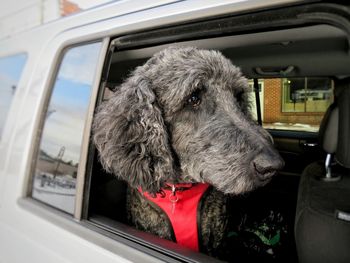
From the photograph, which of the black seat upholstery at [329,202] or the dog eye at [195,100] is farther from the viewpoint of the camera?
the dog eye at [195,100]

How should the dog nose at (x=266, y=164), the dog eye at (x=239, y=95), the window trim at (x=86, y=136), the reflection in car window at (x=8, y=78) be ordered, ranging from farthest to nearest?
the reflection in car window at (x=8, y=78)
the dog eye at (x=239, y=95)
the window trim at (x=86, y=136)
the dog nose at (x=266, y=164)

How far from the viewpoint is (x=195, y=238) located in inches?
85.2

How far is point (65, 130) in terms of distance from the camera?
7.24 feet

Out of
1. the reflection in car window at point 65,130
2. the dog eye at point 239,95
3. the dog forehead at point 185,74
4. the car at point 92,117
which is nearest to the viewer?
the car at point 92,117

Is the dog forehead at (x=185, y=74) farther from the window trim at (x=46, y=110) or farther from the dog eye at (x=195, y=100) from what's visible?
the window trim at (x=46, y=110)

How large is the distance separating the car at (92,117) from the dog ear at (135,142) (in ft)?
0.34

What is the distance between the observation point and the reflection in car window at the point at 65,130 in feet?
6.79

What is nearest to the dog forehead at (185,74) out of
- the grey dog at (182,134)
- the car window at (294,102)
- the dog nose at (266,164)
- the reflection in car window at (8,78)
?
the grey dog at (182,134)

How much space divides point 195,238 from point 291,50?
1348 millimetres

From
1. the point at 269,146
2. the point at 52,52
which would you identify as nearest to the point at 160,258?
the point at 269,146

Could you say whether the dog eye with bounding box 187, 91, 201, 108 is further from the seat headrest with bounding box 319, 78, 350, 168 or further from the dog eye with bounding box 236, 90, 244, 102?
the seat headrest with bounding box 319, 78, 350, 168

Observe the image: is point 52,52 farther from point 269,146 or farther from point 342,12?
point 342,12

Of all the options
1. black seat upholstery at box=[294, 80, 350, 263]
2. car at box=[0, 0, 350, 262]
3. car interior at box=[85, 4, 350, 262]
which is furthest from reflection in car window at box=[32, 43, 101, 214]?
black seat upholstery at box=[294, 80, 350, 263]

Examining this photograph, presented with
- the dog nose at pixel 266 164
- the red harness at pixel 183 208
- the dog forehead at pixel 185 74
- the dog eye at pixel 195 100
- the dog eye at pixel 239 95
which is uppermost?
the dog forehead at pixel 185 74
